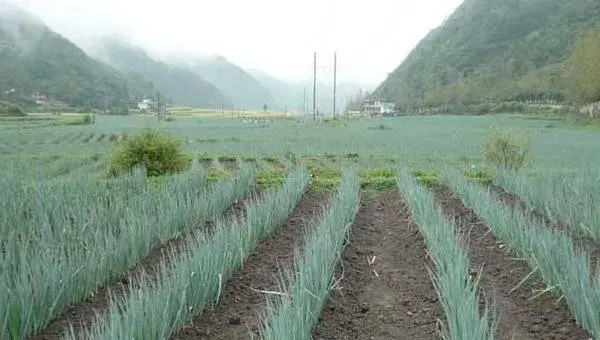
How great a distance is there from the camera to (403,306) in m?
3.94

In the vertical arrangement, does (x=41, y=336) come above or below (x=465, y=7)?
below

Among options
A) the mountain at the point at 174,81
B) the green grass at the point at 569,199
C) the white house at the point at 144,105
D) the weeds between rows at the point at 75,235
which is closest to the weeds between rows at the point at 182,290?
the weeds between rows at the point at 75,235

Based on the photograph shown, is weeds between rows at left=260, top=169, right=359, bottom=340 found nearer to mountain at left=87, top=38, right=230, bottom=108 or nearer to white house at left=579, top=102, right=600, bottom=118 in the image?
white house at left=579, top=102, right=600, bottom=118

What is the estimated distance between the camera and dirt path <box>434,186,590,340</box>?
3.37 metres

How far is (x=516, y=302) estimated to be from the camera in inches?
155

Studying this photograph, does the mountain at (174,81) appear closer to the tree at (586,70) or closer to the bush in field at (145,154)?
the tree at (586,70)

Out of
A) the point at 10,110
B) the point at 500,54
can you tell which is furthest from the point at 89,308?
the point at 500,54

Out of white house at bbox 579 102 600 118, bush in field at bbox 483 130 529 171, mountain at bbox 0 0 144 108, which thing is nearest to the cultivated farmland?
bush in field at bbox 483 130 529 171

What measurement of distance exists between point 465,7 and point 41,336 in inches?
4075

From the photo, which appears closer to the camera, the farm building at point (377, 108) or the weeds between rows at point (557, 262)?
the weeds between rows at point (557, 262)

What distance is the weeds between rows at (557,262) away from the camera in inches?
117

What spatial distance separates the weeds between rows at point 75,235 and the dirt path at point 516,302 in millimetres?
2390

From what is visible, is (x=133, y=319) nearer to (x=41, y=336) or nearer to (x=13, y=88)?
(x=41, y=336)

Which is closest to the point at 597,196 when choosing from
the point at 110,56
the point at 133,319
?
the point at 133,319
